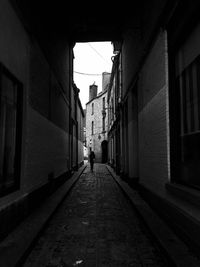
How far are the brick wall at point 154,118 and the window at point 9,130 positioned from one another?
296 cm

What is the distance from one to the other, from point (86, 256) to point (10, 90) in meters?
3.26

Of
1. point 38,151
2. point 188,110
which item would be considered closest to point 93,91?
point 38,151

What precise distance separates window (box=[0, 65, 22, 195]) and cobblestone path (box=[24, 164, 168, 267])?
48.9 inches

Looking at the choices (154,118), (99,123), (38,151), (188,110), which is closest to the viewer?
(188,110)

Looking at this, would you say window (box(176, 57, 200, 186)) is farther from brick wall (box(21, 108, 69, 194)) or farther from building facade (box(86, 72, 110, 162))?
building facade (box(86, 72, 110, 162))

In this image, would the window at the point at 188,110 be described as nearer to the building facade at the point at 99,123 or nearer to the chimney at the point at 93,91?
the building facade at the point at 99,123

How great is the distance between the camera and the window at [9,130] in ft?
16.1

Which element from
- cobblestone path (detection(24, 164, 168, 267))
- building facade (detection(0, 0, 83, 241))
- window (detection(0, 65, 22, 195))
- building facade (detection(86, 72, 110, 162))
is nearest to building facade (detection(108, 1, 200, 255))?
cobblestone path (detection(24, 164, 168, 267))

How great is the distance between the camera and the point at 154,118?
6.47 metres

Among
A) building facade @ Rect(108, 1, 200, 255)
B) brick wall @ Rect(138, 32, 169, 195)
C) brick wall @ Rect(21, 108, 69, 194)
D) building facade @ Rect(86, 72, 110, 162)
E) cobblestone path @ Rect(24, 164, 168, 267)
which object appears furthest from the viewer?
building facade @ Rect(86, 72, 110, 162)

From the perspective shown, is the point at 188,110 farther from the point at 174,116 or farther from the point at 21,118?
the point at 21,118

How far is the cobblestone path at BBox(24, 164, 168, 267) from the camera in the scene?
12.7ft

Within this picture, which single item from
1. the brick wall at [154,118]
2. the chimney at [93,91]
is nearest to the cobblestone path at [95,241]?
the brick wall at [154,118]

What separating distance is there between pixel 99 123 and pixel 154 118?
2914 cm
